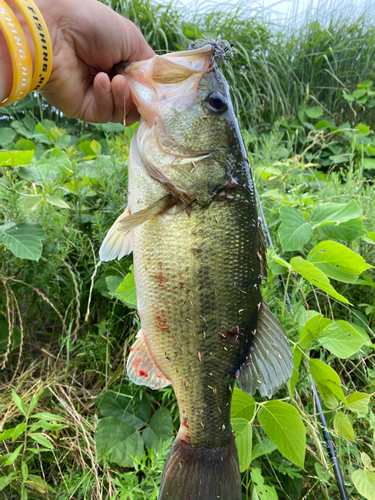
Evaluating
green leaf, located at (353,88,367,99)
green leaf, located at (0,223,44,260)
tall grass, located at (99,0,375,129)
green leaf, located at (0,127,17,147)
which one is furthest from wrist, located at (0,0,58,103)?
green leaf, located at (353,88,367,99)

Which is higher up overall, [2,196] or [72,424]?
[2,196]

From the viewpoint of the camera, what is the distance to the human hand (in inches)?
52.6

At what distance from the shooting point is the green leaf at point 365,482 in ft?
3.96

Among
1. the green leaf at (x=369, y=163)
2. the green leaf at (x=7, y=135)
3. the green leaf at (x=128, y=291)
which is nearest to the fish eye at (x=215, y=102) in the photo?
the green leaf at (x=128, y=291)

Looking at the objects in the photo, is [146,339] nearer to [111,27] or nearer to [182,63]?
[182,63]

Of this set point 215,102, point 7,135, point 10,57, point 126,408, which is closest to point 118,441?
point 126,408

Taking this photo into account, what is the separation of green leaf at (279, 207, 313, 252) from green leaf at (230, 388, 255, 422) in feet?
2.89

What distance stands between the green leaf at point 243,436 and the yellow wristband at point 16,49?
145 centimetres

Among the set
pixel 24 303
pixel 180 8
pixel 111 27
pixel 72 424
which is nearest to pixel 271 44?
pixel 180 8

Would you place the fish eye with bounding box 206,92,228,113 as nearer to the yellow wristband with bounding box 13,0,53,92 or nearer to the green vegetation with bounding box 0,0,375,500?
the yellow wristband with bounding box 13,0,53,92

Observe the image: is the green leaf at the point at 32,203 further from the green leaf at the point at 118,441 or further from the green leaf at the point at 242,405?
the green leaf at the point at 242,405

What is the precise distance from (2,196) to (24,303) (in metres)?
0.66

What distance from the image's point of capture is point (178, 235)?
111cm

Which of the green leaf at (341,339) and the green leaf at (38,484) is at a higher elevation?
the green leaf at (341,339)
